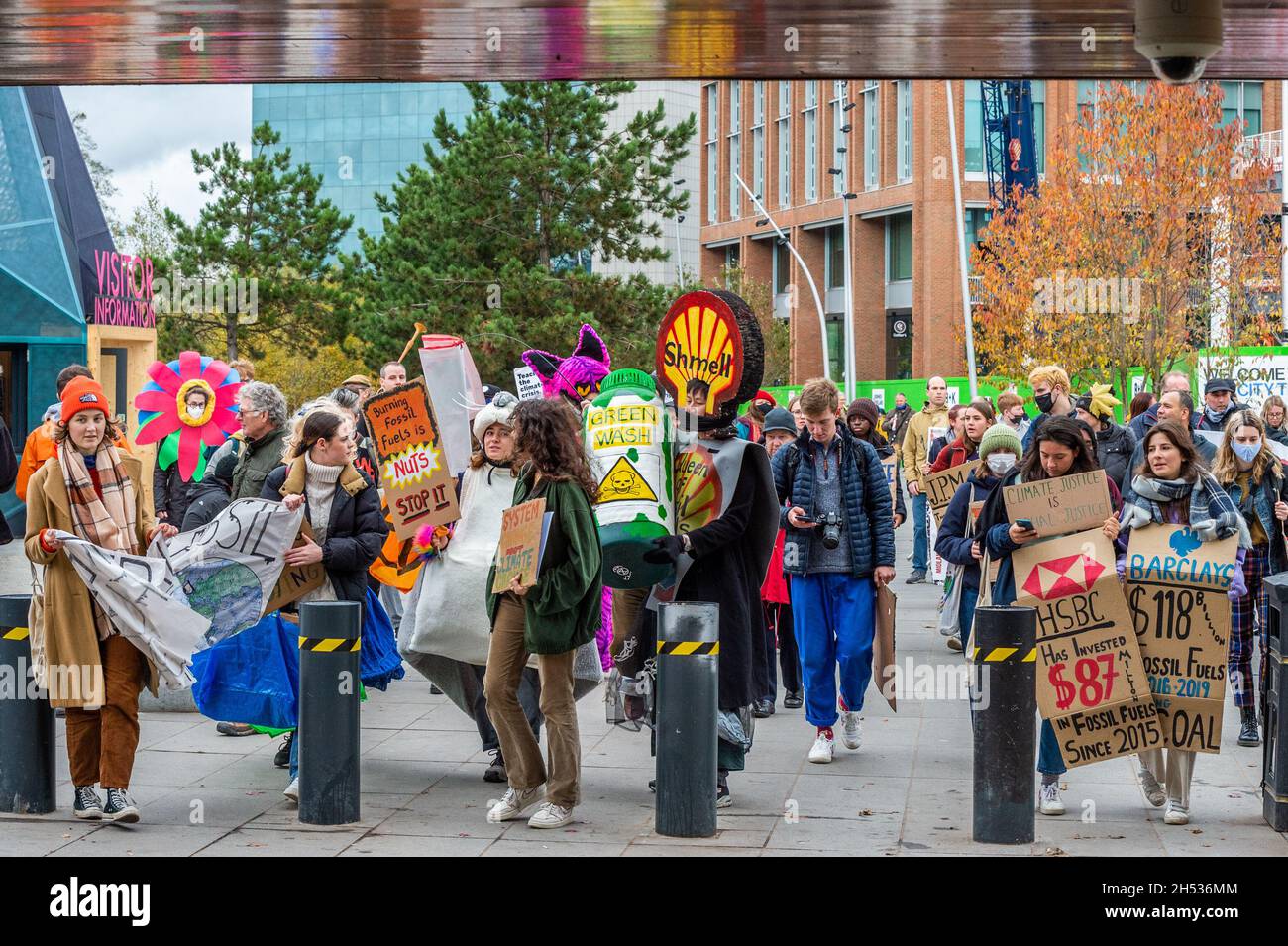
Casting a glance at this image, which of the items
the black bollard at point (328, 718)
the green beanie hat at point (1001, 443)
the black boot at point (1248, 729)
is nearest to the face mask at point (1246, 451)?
the green beanie hat at point (1001, 443)

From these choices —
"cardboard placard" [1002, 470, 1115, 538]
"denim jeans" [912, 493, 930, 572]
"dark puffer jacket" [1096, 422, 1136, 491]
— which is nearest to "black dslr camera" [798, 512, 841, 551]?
"cardboard placard" [1002, 470, 1115, 538]

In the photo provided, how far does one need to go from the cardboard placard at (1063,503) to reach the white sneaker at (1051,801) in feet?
Answer: 3.84

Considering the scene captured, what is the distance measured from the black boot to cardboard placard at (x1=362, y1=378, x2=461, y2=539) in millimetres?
4643

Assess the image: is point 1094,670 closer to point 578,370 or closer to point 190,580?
point 578,370

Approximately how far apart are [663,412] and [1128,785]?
311cm

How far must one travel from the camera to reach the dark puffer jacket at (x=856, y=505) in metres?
Result: 8.65

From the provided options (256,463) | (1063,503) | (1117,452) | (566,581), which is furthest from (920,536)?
(566,581)

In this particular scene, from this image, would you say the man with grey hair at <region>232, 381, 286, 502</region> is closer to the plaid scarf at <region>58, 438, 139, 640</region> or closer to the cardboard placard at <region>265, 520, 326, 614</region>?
the cardboard placard at <region>265, 520, 326, 614</region>

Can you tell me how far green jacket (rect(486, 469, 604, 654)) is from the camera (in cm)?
686

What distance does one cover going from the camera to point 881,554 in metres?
8.67

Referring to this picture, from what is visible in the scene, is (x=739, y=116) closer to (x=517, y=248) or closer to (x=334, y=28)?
(x=517, y=248)

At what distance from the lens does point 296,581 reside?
777cm

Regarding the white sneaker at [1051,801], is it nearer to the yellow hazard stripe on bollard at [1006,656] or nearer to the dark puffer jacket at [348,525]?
the yellow hazard stripe on bollard at [1006,656]

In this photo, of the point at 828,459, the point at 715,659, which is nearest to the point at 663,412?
the point at 715,659
